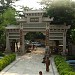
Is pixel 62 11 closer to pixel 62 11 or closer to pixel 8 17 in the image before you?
pixel 62 11

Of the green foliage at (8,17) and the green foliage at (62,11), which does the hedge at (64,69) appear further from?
the green foliage at (8,17)

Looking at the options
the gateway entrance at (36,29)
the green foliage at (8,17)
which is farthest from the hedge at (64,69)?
the green foliage at (8,17)

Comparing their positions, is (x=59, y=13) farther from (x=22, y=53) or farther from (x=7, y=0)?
(x=7, y=0)

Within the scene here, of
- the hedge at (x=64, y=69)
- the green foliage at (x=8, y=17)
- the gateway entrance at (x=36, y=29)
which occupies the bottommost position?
the hedge at (x=64, y=69)

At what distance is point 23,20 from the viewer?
33.6 metres

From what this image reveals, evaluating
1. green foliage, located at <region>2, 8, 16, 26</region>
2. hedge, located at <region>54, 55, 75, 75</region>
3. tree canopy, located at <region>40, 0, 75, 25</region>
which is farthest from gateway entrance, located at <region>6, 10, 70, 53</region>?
hedge, located at <region>54, 55, 75, 75</region>

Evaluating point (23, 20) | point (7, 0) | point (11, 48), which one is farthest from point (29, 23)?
point (7, 0)

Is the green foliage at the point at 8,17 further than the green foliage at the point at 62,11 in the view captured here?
Yes

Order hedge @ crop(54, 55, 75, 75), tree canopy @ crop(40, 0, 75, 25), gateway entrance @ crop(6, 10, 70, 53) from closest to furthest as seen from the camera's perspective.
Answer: hedge @ crop(54, 55, 75, 75)
tree canopy @ crop(40, 0, 75, 25)
gateway entrance @ crop(6, 10, 70, 53)

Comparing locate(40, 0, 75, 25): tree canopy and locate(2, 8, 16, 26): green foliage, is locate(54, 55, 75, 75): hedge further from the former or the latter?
locate(2, 8, 16, 26): green foliage

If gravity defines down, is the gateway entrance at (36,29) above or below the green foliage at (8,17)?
below

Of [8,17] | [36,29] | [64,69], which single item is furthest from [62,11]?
[64,69]

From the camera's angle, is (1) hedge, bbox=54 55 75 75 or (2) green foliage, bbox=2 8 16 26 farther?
(2) green foliage, bbox=2 8 16 26

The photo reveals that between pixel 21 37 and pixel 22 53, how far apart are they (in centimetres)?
222
